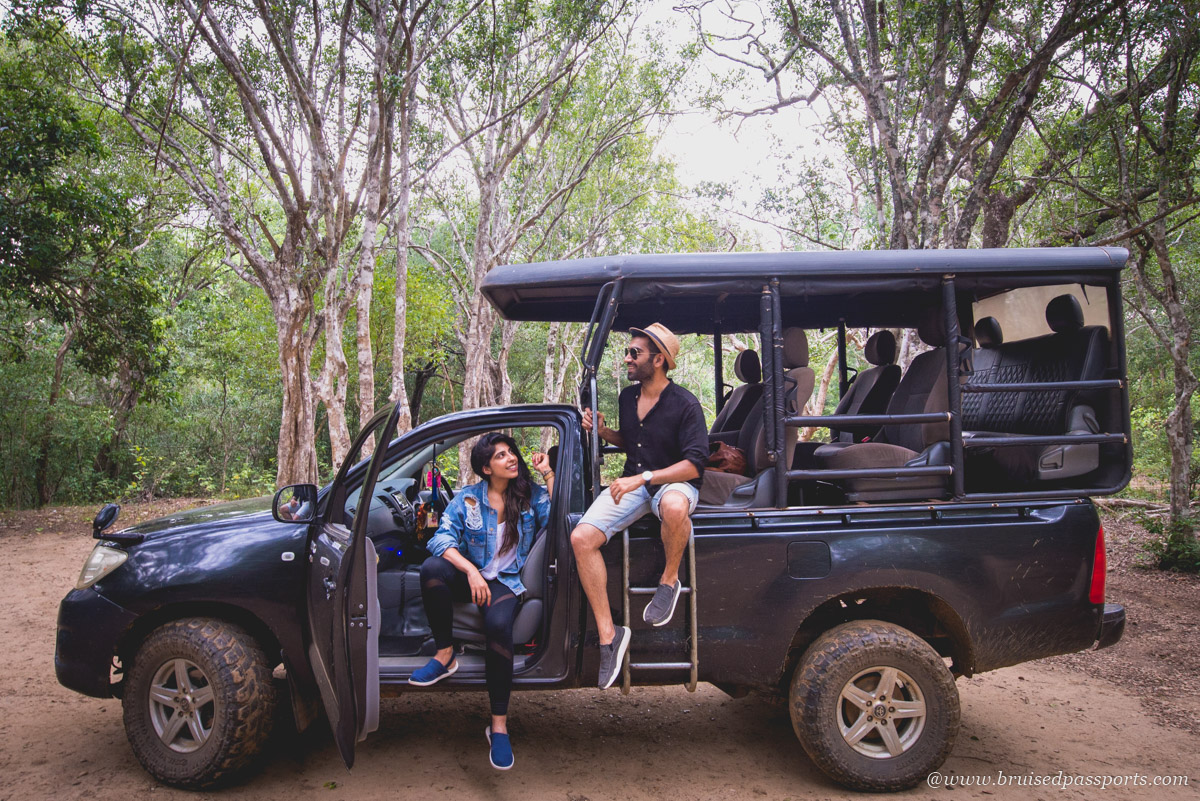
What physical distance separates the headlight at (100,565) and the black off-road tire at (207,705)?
0.39 meters

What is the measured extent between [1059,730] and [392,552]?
4075 millimetres

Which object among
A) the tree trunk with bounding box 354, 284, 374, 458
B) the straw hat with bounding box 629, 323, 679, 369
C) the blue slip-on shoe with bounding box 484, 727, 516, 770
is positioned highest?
the tree trunk with bounding box 354, 284, 374, 458

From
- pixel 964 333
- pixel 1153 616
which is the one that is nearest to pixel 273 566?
pixel 964 333

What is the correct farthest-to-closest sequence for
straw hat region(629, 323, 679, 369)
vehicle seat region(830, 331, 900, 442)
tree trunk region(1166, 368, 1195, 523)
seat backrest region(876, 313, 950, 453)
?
1. tree trunk region(1166, 368, 1195, 523)
2. vehicle seat region(830, 331, 900, 442)
3. seat backrest region(876, 313, 950, 453)
4. straw hat region(629, 323, 679, 369)

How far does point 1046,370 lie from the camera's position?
474cm

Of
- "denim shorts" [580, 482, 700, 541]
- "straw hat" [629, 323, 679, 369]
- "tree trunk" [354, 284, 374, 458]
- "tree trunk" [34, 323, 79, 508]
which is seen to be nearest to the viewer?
"denim shorts" [580, 482, 700, 541]

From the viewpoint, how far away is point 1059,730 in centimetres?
473

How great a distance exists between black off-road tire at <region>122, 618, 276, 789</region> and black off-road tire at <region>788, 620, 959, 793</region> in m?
2.61

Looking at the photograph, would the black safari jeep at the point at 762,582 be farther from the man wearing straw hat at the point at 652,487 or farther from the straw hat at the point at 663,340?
the straw hat at the point at 663,340

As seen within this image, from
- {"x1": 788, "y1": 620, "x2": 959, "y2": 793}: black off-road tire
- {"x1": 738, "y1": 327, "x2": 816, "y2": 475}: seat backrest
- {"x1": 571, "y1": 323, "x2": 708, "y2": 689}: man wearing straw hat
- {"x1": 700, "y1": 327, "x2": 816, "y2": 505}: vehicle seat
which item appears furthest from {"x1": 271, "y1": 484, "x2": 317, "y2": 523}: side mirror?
{"x1": 788, "y1": 620, "x2": 959, "y2": 793}: black off-road tire

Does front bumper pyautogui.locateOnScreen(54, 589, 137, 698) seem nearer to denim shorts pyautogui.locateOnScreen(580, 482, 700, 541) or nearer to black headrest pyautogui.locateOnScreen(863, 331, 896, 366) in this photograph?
denim shorts pyautogui.locateOnScreen(580, 482, 700, 541)

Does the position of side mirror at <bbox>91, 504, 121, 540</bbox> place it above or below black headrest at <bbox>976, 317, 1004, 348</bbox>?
below

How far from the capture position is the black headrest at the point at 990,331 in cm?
516

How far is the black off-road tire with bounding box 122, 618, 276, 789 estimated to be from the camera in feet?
12.1
